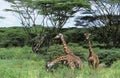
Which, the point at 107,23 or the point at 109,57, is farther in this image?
the point at 107,23

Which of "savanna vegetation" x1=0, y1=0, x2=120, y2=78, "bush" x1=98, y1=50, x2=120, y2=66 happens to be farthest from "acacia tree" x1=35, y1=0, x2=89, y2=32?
"bush" x1=98, y1=50, x2=120, y2=66

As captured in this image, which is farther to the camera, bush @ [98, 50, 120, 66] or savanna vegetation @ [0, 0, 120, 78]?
savanna vegetation @ [0, 0, 120, 78]

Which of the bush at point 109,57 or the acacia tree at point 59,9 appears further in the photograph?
the acacia tree at point 59,9

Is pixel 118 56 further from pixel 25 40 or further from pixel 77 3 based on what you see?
pixel 25 40

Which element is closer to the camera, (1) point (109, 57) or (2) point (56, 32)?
(1) point (109, 57)

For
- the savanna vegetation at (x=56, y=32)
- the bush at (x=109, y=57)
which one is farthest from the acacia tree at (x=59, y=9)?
the bush at (x=109, y=57)

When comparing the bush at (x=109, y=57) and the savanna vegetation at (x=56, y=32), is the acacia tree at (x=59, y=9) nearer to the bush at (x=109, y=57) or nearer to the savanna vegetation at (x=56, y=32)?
the savanna vegetation at (x=56, y=32)

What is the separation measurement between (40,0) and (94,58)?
11.6 metres

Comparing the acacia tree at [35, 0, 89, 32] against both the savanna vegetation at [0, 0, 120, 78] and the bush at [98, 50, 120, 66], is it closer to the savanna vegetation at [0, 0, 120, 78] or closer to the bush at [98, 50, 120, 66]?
the savanna vegetation at [0, 0, 120, 78]

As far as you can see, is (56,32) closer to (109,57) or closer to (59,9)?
(59,9)

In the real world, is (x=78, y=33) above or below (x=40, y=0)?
below

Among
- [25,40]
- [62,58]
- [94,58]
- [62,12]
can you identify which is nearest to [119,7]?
[62,12]

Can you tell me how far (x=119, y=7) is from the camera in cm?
2514

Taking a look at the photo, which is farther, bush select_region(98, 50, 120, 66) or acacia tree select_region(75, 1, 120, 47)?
acacia tree select_region(75, 1, 120, 47)
